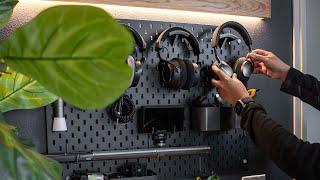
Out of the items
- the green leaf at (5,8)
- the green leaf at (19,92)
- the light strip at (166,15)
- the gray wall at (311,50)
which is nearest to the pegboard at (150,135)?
the light strip at (166,15)

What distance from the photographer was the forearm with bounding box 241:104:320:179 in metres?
0.85

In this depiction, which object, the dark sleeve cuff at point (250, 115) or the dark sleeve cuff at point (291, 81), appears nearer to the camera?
the dark sleeve cuff at point (250, 115)

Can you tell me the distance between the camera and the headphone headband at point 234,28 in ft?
3.71

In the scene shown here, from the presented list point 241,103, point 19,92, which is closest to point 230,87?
point 241,103

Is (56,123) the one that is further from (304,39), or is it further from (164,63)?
(304,39)

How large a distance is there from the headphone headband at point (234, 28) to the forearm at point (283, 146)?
0.27 meters

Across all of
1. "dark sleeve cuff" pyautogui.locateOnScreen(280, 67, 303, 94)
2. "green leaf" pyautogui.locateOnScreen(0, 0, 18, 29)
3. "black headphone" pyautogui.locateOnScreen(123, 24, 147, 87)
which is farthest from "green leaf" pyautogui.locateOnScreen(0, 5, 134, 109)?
"dark sleeve cuff" pyautogui.locateOnScreen(280, 67, 303, 94)

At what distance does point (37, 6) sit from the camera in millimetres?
983

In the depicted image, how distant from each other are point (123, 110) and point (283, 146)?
1.58ft

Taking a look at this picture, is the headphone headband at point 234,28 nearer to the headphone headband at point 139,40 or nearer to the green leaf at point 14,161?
the headphone headband at point 139,40

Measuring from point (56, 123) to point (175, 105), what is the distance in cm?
39

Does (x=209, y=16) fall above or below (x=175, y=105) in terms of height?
above

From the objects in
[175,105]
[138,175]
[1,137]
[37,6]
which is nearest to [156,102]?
[175,105]

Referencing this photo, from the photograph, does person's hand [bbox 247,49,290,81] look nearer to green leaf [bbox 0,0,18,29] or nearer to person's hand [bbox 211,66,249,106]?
person's hand [bbox 211,66,249,106]
